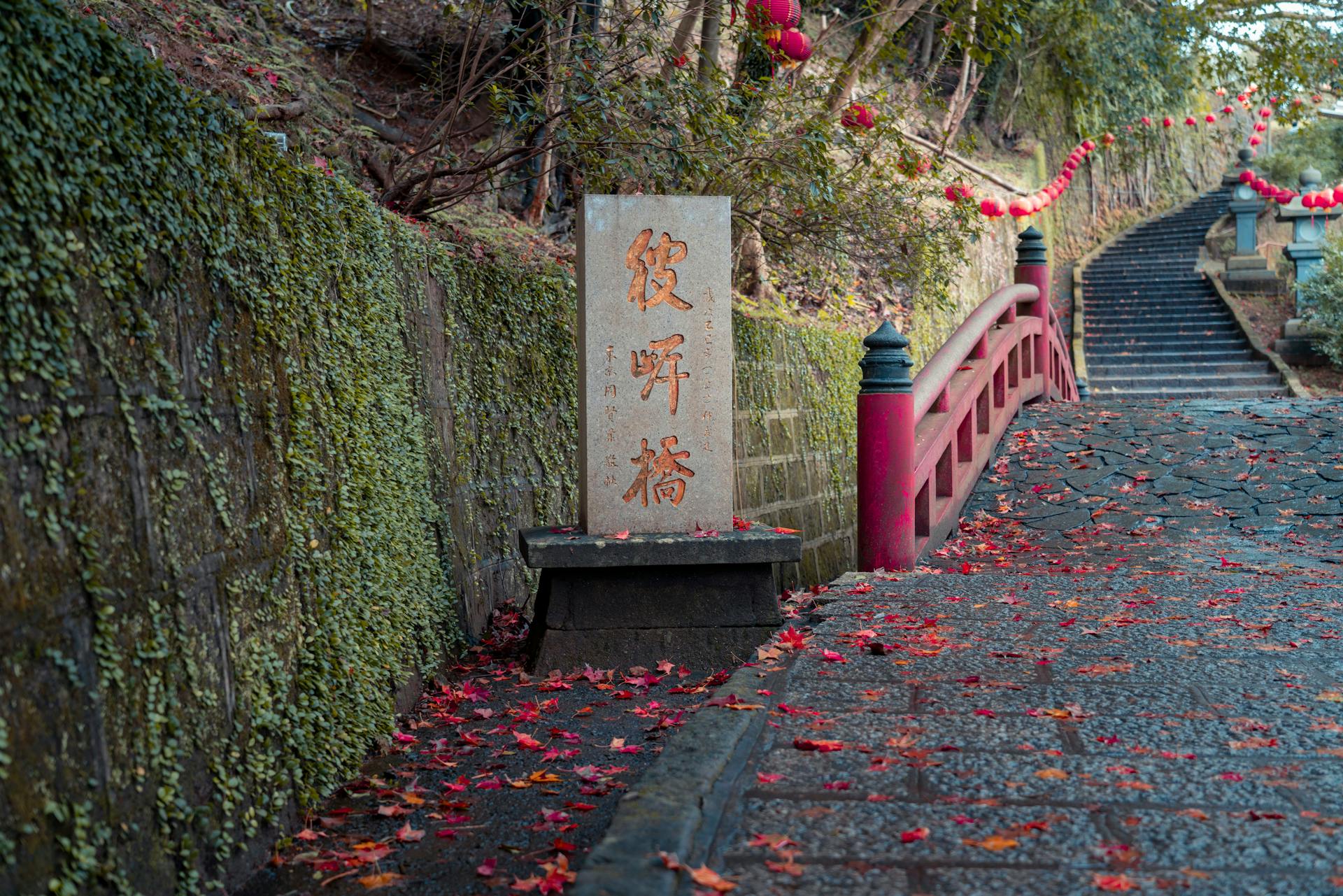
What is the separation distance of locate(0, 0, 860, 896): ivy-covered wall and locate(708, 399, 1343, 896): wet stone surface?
1.23 meters

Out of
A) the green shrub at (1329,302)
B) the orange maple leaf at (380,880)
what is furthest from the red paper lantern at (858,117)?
the green shrub at (1329,302)

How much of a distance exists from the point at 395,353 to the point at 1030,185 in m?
18.2

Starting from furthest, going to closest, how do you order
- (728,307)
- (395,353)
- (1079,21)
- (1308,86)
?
1. (1079,21)
2. (1308,86)
3. (728,307)
4. (395,353)

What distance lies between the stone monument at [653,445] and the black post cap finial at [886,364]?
144 centimetres

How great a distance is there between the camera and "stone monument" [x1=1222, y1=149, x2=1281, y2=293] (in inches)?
795

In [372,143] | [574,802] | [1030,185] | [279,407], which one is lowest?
[574,802]

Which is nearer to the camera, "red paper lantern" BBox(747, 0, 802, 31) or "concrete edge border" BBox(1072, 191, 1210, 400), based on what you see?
"red paper lantern" BBox(747, 0, 802, 31)

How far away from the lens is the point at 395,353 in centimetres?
470

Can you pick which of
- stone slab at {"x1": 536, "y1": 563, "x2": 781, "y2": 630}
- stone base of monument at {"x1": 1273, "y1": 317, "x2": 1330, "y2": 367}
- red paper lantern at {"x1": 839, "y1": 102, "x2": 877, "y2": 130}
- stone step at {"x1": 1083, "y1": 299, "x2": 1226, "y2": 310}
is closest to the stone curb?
stone slab at {"x1": 536, "y1": 563, "x2": 781, "y2": 630}

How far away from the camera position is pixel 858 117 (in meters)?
8.04

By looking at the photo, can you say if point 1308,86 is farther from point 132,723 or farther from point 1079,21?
point 132,723

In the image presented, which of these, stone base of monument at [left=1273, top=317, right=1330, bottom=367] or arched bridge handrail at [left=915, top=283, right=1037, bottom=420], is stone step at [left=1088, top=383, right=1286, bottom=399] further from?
arched bridge handrail at [left=915, top=283, right=1037, bottom=420]

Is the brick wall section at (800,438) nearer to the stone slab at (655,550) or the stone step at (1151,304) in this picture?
the stone slab at (655,550)

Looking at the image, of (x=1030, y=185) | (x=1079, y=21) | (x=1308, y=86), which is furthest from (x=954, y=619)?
(x=1030, y=185)
